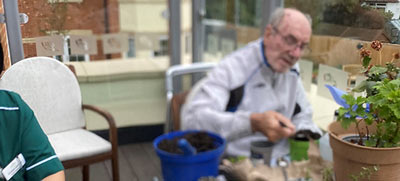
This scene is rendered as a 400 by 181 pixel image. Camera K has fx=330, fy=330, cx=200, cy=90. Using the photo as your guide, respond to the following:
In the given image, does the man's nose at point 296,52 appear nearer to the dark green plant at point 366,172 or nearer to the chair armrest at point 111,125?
the dark green plant at point 366,172

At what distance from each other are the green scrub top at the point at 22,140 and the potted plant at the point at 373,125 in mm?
827

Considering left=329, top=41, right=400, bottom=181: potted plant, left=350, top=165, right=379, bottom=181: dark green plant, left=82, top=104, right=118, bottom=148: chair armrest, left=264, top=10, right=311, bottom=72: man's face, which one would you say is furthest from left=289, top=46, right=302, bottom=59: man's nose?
left=82, top=104, right=118, bottom=148: chair armrest

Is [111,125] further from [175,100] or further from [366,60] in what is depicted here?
[366,60]

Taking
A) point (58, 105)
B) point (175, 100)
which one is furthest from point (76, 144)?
point (175, 100)

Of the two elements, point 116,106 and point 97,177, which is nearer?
point 97,177

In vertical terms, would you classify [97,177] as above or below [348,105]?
below

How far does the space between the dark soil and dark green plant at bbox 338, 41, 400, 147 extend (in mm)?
759

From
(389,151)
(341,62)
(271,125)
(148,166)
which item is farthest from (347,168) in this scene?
(148,166)

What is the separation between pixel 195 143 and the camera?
1.62 meters

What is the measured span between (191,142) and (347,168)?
807 millimetres

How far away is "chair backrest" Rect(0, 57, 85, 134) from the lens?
90cm

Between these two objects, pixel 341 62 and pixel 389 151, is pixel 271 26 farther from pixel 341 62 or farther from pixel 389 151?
pixel 389 151

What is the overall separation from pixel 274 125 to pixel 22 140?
3.37ft

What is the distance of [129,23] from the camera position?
7.94 ft
